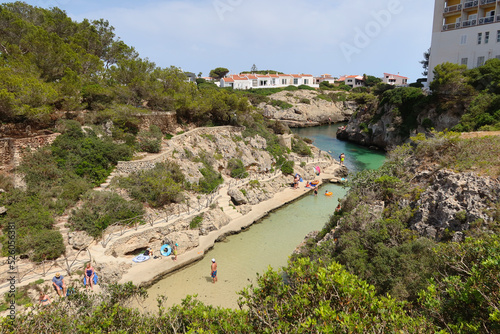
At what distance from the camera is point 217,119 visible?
31.7 metres

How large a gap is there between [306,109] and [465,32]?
44.7 metres

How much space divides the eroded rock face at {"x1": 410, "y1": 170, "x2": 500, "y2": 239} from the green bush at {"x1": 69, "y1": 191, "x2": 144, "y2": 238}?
14131 mm

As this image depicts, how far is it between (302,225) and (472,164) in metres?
11.0

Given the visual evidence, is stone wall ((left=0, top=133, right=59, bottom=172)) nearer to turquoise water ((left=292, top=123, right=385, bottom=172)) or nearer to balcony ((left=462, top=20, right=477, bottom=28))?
turquoise water ((left=292, top=123, right=385, bottom=172))

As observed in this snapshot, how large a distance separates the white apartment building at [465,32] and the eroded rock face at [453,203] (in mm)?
30101

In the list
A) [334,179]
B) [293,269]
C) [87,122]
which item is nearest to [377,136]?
[334,179]

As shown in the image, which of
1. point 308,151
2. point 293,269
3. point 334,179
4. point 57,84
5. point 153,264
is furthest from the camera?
point 308,151

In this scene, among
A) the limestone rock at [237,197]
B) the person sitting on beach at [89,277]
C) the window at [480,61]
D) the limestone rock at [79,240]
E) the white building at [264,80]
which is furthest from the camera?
the white building at [264,80]

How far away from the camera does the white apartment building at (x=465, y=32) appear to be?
31109mm

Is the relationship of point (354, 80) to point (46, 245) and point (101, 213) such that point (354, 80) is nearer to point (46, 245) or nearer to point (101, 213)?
point (101, 213)

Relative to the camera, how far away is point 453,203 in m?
10.6

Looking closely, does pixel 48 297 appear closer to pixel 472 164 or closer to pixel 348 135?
pixel 472 164

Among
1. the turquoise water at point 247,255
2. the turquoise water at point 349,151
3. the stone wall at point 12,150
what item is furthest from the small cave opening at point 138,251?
the turquoise water at point 349,151

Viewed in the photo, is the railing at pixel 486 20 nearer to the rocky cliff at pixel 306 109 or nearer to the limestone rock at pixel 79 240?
the rocky cliff at pixel 306 109
